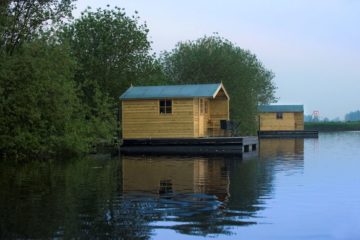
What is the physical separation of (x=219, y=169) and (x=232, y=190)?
7.71 metres

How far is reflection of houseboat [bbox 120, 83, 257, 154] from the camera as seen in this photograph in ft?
123

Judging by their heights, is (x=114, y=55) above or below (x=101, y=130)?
above

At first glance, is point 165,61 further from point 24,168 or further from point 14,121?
point 24,168

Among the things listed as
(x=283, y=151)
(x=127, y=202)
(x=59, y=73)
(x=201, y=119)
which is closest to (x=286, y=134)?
(x=283, y=151)

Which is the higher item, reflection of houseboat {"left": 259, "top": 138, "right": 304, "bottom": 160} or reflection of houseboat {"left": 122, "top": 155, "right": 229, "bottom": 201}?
reflection of houseboat {"left": 259, "top": 138, "right": 304, "bottom": 160}

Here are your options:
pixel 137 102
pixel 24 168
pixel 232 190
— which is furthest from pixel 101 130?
pixel 232 190

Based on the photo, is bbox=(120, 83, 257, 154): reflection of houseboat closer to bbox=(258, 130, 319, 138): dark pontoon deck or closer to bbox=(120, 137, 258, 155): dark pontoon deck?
bbox=(120, 137, 258, 155): dark pontoon deck

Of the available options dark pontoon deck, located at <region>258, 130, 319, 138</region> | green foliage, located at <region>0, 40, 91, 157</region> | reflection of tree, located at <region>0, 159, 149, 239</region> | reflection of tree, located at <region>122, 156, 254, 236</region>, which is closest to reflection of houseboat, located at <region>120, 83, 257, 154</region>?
green foliage, located at <region>0, 40, 91, 157</region>

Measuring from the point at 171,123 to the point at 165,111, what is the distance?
3.52 feet

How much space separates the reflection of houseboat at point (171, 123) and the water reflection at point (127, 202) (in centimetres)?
1497

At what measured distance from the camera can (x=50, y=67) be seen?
29.8m

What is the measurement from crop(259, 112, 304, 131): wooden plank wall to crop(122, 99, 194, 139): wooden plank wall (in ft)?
140

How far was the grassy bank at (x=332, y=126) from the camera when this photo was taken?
355 feet

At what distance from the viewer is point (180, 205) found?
12.8 m
